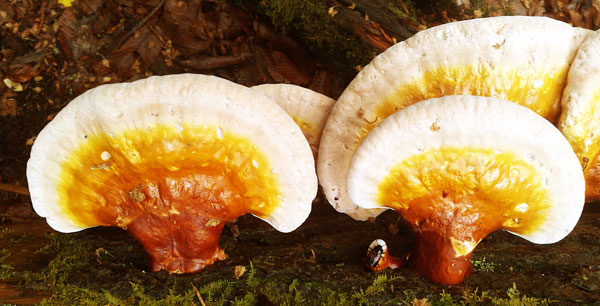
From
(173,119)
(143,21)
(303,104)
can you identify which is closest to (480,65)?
(303,104)

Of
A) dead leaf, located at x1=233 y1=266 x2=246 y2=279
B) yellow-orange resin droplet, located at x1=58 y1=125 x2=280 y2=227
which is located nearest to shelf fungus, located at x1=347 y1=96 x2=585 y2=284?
yellow-orange resin droplet, located at x1=58 y1=125 x2=280 y2=227

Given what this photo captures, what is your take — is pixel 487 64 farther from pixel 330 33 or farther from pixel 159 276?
pixel 159 276

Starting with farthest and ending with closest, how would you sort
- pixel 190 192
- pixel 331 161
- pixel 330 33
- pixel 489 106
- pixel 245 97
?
pixel 330 33 → pixel 331 161 → pixel 190 192 → pixel 245 97 → pixel 489 106

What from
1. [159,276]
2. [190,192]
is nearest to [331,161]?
[190,192]

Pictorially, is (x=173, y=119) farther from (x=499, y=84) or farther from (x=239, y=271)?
(x=499, y=84)

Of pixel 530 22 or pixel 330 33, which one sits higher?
pixel 530 22

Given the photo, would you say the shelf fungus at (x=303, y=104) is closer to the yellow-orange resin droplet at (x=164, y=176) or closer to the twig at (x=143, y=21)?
the yellow-orange resin droplet at (x=164, y=176)
